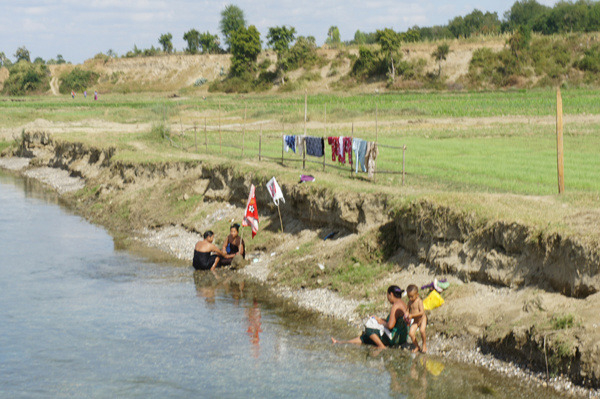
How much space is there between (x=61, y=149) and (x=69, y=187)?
24.3 feet

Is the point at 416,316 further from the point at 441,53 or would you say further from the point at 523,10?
the point at 523,10

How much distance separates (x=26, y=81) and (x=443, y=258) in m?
110

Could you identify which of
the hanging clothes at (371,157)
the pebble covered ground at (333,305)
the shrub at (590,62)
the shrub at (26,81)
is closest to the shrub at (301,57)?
the shrub at (590,62)

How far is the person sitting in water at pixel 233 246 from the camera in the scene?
2170 cm

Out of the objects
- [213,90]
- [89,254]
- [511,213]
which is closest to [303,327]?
[511,213]

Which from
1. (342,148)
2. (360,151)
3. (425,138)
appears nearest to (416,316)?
(360,151)

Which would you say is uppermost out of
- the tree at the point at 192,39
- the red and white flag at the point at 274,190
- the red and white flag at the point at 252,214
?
the tree at the point at 192,39

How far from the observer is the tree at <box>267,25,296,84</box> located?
9669 cm

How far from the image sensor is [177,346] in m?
14.9

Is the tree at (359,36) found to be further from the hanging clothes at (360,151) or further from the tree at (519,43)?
the hanging clothes at (360,151)

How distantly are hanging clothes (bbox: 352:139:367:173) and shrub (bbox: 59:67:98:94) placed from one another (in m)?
95.5

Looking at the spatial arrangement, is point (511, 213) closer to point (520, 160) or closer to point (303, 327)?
point (303, 327)

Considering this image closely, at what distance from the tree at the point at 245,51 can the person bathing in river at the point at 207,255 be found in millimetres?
79091

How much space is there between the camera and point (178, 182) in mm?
30266
